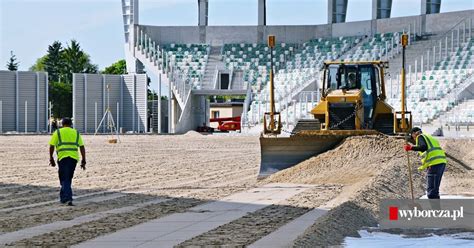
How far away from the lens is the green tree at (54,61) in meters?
112

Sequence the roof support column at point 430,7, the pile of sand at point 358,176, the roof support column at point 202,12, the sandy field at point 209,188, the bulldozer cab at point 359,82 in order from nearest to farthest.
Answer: the sandy field at point 209,188 < the pile of sand at point 358,176 < the bulldozer cab at point 359,82 < the roof support column at point 430,7 < the roof support column at point 202,12

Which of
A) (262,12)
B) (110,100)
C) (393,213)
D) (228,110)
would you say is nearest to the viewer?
(393,213)

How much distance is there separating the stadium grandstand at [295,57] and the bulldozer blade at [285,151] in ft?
104

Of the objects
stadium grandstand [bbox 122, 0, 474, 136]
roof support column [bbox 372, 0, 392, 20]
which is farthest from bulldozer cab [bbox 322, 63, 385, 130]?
roof support column [bbox 372, 0, 392, 20]

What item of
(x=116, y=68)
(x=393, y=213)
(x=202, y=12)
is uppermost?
(x=202, y=12)

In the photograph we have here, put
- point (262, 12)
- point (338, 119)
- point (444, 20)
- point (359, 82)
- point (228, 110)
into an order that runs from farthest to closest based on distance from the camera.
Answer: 1. point (228, 110)
2. point (262, 12)
3. point (444, 20)
4. point (359, 82)
5. point (338, 119)

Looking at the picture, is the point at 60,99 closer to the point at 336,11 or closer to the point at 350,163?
the point at 336,11

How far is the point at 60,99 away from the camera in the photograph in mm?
87688

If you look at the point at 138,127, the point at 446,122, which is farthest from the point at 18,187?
the point at 138,127

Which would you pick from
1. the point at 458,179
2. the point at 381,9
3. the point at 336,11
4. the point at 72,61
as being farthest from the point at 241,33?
the point at 458,179

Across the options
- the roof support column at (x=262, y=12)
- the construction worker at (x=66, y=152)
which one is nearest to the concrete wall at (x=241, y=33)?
the roof support column at (x=262, y=12)

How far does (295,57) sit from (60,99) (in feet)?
79.8

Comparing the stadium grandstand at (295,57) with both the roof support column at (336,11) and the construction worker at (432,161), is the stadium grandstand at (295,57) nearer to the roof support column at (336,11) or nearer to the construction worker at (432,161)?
the roof support column at (336,11)

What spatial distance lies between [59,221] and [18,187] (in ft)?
23.1
